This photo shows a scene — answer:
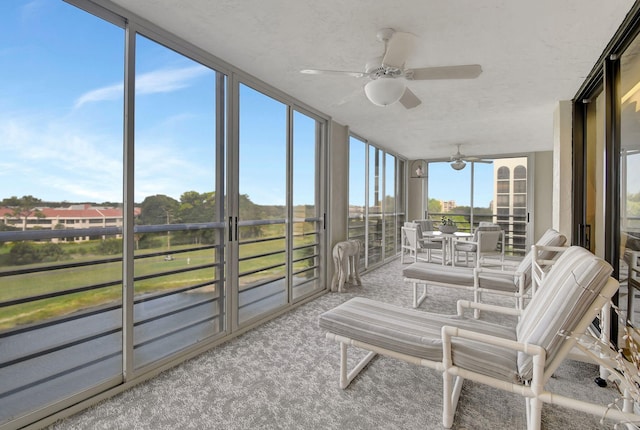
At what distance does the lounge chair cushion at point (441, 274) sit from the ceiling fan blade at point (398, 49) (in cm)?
207

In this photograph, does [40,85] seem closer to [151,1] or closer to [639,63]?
[151,1]

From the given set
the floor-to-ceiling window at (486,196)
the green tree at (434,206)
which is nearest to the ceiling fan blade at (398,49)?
the floor-to-ceiling window at (486,196)

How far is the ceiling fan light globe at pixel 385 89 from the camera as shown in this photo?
2.18 metres

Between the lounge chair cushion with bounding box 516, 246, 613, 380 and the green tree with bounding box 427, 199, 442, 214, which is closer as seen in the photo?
the lounge chair cushion with bounding box 516, 246, 613, 380

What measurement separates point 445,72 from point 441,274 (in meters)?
1.99

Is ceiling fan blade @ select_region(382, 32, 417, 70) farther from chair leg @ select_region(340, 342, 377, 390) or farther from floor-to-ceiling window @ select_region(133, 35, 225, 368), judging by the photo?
chair leg @ select_region(340, 342, 377, 390)

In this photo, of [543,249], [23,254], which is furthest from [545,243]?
[23,254]

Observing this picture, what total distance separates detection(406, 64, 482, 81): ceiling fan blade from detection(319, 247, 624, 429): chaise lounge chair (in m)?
1.24

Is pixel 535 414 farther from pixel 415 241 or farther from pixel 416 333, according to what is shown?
pixel 415 241

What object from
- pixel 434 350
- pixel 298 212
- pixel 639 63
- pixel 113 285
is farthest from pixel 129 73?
pixel 639 63

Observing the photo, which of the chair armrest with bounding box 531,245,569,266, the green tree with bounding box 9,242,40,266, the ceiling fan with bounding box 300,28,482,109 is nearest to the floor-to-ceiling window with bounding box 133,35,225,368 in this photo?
the green tree with bounding box 9,242,40,266

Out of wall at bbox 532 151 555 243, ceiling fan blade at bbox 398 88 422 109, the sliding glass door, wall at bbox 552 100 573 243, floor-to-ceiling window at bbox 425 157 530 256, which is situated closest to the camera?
ceiling fan blade at bbox 398 88 422 109

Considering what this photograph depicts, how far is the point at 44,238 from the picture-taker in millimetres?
1789

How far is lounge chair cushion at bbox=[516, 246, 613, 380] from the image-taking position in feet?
4.33
